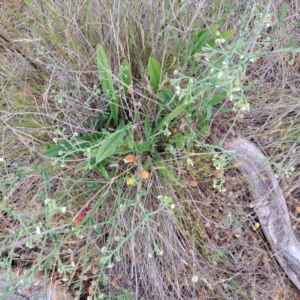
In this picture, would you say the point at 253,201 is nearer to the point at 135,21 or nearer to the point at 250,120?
the point at 250,120

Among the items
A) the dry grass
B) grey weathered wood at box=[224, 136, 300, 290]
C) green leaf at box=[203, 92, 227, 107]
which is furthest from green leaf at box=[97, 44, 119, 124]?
grey weathered wood at box=[224, 136, 300, 290]

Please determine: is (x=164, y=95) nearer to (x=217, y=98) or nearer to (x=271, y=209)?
(x=217, y=98)

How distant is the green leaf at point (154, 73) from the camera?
3.62ft

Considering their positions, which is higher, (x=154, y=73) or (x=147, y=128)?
(x=154, y=73)

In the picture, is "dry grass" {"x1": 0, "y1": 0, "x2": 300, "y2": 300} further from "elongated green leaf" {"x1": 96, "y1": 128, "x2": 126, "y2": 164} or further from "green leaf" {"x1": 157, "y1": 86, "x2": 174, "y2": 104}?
"elongated green leaf" {"x1": 96, "y1": 128, "x2": 126, "y2": 164}

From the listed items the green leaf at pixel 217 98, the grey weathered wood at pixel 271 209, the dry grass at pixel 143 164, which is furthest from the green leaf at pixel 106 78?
the grey weathered wood at pixel 271 209

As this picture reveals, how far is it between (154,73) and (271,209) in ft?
2.86

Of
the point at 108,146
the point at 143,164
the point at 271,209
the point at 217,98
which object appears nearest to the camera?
the point at 108,146

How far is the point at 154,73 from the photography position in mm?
1149

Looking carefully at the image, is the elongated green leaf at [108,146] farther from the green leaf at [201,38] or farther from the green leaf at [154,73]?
the green leaf at [201,38]

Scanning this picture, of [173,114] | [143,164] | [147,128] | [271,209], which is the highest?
[173,114]

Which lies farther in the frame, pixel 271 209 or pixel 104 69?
pixel 271 209

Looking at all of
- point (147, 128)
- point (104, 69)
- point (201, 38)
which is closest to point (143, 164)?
point (147, 128)

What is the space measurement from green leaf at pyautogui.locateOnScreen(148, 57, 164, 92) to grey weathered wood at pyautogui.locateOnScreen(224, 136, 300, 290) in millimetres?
463
